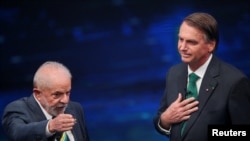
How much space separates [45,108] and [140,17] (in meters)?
1.67

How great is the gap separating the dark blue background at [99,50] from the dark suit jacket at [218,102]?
Result: 1.41 meters

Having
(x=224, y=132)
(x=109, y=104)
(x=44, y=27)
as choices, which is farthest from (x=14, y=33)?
(x=224, y=132)

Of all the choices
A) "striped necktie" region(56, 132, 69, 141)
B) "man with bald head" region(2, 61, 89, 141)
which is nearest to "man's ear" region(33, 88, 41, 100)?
"man with bald head" region(2, 61, 89, 141)

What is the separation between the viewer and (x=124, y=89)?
420 cm

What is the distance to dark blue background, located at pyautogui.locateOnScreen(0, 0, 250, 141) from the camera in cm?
411

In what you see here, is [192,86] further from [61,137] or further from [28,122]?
[28,122]

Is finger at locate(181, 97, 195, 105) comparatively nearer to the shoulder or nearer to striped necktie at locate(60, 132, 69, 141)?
the shoulder

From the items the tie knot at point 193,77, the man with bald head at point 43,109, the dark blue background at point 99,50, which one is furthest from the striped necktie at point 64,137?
the dark blue background at point 99,50

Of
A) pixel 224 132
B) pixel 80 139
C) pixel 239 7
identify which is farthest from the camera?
pixel 239 7

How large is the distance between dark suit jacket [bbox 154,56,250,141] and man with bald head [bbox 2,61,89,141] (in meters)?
0.60

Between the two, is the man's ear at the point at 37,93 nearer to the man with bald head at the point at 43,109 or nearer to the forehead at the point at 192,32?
the man with bald head at the point at 43,109

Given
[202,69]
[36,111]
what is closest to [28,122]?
[36,111]

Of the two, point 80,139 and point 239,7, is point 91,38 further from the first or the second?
point 80,139

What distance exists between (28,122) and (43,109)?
13 centimetres
